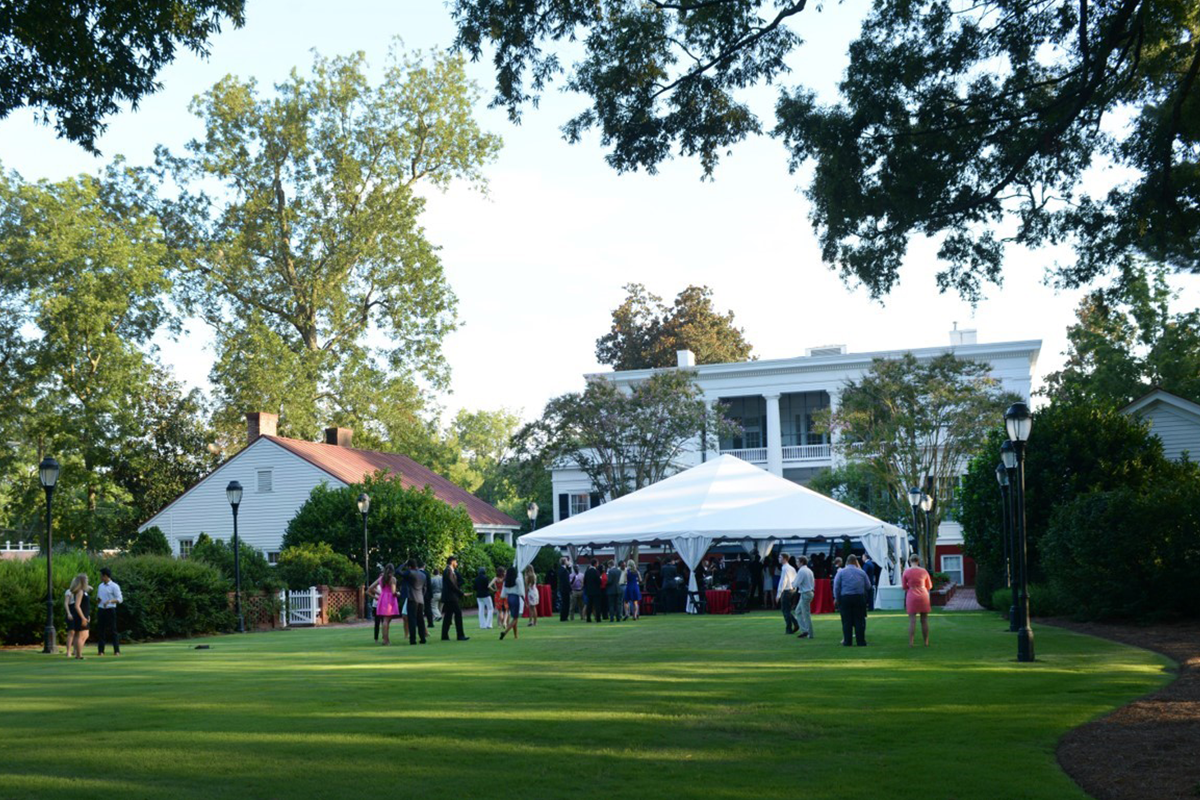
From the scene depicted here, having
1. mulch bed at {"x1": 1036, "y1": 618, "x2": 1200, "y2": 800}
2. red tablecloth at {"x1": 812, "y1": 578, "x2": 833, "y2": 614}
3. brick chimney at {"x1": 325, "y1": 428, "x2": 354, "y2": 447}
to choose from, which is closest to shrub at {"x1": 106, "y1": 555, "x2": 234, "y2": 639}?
red tablecloth at {"x1": 812, "y1": 578, "x2": 833, "y2": 614}

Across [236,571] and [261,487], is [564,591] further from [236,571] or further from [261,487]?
[261,487]

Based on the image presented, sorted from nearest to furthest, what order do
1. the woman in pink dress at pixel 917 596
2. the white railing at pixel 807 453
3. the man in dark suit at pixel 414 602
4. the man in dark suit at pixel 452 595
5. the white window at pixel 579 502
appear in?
the woman in pink dress at pixel 917 596 < the man in dark suit at pixel 414 602 < the man in dark suit at pixel 452 595 < the white railing at pixel 807 453 < the white window at pixel 579 502

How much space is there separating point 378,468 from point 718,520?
2119 centimetres

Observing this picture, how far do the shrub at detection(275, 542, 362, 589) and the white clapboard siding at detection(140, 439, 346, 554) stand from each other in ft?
33.8

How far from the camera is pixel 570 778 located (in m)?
9.04

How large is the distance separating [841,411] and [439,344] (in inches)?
705

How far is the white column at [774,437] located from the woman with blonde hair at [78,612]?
150 feet

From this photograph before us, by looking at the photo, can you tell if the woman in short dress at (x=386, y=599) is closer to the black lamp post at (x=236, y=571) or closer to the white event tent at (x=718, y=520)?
the black lamp post at (x=236, y=571)

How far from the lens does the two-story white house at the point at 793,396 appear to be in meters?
60.8

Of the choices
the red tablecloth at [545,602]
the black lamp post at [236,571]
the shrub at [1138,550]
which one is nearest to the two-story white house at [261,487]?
the red tablecloth at [545,602]

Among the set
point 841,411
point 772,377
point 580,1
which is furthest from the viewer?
point 772,377

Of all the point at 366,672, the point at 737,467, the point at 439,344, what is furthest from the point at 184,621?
the point at 439,344

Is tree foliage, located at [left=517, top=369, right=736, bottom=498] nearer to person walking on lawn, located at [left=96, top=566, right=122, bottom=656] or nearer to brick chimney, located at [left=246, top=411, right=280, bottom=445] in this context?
brick chimney, located at [left=246, top=411, right=280, bottom=445]

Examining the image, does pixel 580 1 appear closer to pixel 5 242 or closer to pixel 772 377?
pixel 5 242
